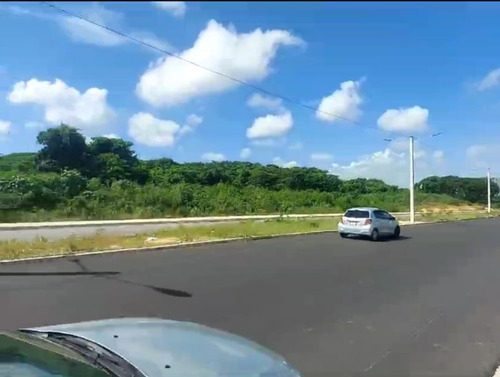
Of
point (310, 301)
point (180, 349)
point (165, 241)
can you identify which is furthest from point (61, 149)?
point (180, 349)

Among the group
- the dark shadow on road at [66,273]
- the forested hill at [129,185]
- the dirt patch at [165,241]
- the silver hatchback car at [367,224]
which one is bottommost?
the dark shadow on road at [66,273]

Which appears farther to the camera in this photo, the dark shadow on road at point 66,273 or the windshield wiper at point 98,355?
the dark shadow on road at point 66,273

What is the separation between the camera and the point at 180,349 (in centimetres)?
281

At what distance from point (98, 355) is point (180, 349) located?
0.41m

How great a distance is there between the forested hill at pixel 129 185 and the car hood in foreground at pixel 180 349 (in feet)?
130

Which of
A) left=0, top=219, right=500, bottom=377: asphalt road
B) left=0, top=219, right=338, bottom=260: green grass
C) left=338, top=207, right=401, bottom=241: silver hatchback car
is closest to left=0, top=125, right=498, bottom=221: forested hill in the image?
left=0, top=219, right=338, bottom=260: green grass

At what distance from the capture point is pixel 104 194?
5231cm

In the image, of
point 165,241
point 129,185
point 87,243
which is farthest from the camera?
point 129,185

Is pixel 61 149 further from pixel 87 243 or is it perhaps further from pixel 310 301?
pixel 310 301

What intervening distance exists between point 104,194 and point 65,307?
45.0 metres

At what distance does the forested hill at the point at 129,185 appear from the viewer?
154 ft

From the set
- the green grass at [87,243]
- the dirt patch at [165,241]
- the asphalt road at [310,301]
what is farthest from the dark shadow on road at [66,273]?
the dirt patch at [165,241]

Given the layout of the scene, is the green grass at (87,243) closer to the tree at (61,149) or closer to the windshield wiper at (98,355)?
the windshield wiper at (98,355)

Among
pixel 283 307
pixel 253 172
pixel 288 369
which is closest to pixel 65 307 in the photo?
pixel 283 307
